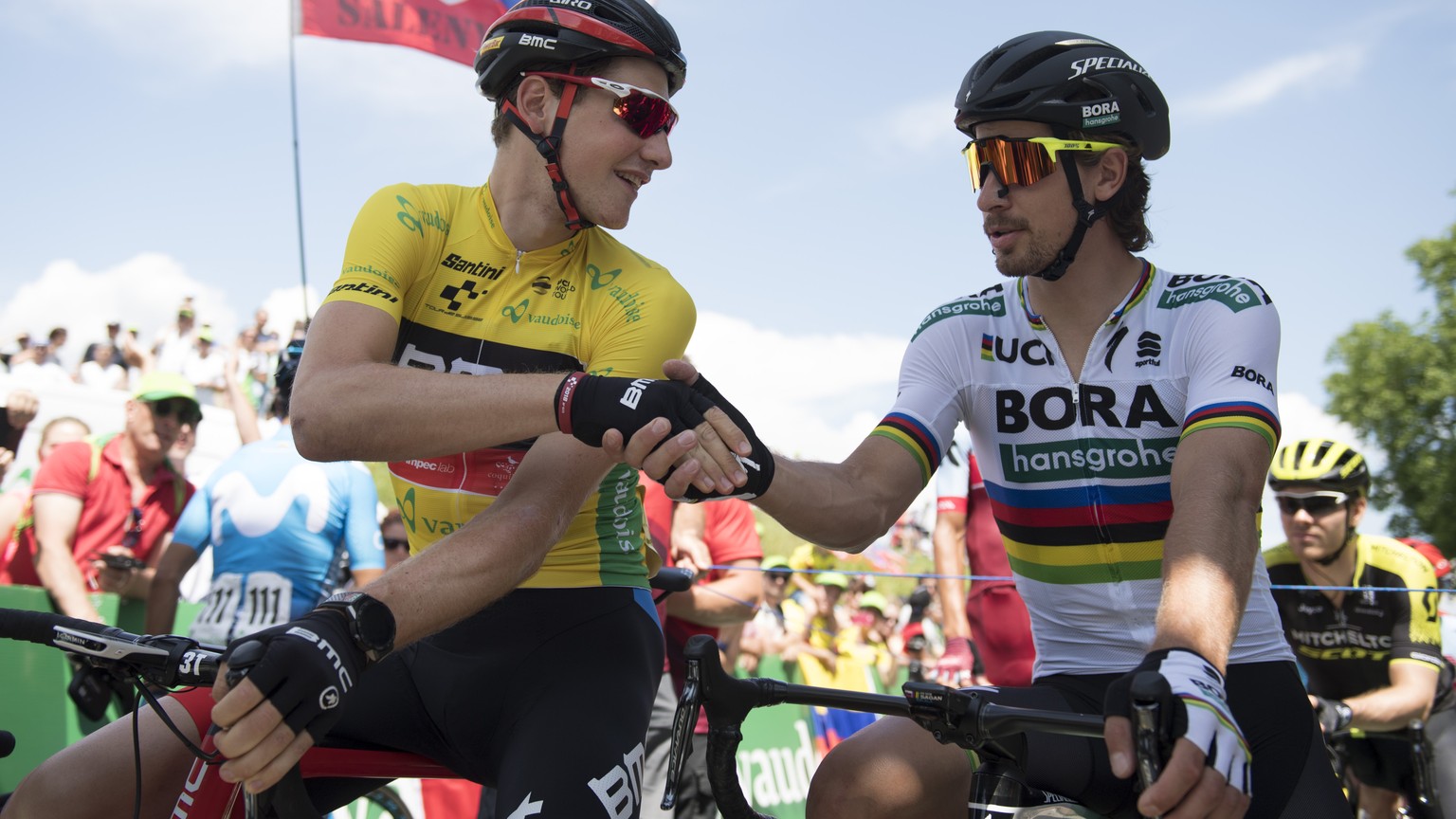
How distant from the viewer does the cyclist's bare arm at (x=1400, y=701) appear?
19.8 ft

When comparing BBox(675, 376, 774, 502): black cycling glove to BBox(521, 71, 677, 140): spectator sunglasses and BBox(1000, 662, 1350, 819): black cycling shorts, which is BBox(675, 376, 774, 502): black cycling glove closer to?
BBox(1000, 662, 1350, 819): black cycling shorts

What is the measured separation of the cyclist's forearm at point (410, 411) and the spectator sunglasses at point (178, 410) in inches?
176

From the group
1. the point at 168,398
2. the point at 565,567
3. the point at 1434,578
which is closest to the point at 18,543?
the point at 168,398

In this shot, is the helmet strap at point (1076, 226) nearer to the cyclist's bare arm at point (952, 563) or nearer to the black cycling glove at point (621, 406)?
the black cycling glove at point (621, 406)

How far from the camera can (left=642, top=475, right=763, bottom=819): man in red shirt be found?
20.7ft

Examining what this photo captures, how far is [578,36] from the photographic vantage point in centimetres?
312

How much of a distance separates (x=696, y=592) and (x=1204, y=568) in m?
4.53

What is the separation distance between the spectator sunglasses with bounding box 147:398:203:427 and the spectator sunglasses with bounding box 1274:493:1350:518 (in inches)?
239

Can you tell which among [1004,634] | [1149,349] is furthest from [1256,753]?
[1004,634]

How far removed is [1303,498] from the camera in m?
6.61

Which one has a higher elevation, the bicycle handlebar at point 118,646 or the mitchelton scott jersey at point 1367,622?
the bicycle handlebar at point 118,646

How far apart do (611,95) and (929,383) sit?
117 cm

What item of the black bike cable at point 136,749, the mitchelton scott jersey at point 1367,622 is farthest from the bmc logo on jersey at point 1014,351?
the mitchelton scott jersey at point 1367,622

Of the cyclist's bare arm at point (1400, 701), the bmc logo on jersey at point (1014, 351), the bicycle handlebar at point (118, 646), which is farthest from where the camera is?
the cyclist's bare arm at point (1400, 701)
